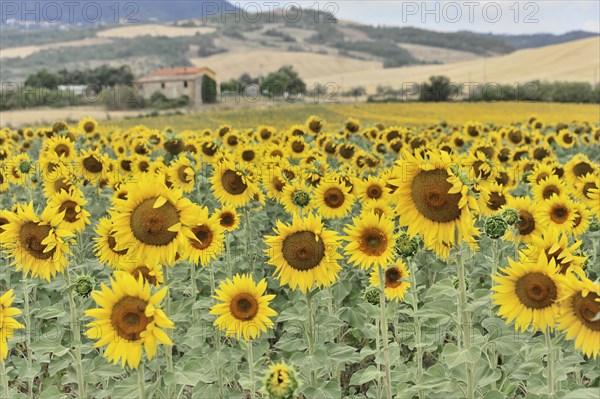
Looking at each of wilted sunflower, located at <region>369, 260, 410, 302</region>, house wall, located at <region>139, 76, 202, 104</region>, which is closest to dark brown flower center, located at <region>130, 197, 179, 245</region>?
wilted sunflower, located at <region>369, 260, 410, 302</region>

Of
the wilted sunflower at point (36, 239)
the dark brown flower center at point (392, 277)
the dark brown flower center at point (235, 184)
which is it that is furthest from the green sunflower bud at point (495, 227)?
the dark brown flower center at point (235, 184)

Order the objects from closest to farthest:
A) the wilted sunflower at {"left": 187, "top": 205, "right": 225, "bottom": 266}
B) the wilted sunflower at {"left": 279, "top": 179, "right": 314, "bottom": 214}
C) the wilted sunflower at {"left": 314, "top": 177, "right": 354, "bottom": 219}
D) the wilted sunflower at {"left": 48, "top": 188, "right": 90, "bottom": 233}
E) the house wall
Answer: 1. the wilted sunflower at {"left": 187, "top": 205, "right": 225, "bottom": 266}
2. the wilted sunflower at {"left": 48, "top": 188, "right": 90, "bottom": 233}
3. the wilted sunflower at {"left": 279, "top": 179, "right": 314, "bottom": 214}
4. the wilted sunflower at {"left": 314, "top": 177, "right": 354, "bottom": 219}
5. the house wall

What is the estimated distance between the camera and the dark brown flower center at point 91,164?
8.50 m

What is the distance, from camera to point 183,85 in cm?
6894

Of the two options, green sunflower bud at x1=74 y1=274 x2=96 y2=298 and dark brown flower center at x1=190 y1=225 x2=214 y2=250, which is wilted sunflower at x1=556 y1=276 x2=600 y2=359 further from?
green sunflower bud at x1=74 y1=274 x2=96 y2=298

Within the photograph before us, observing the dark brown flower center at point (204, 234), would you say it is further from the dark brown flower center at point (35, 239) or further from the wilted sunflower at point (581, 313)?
the wilted sunflower at point (581, 313)

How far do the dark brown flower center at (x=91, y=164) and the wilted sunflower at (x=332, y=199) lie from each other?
3708 millimetres

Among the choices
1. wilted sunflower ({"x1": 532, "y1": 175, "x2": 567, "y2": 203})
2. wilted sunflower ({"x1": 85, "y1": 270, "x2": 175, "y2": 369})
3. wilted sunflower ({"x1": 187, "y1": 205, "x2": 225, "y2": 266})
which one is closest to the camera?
wilted sunflower ({"x1": 85, "y1": 270, "x2": 175, "y2": 369})

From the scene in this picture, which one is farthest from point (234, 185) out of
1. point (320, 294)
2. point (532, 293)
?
point (532, 293)

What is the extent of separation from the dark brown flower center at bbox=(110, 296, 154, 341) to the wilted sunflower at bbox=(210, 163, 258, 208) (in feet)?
11.3

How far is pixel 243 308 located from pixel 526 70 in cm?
9030

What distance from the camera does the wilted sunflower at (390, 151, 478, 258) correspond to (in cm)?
337

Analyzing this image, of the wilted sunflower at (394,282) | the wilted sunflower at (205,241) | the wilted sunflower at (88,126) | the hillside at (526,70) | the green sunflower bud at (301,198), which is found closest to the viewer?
the wilted sunflower at (205,241)

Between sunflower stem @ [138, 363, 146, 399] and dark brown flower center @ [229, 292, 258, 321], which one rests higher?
dark brown flower center @ [229, 292, 258, 321]
